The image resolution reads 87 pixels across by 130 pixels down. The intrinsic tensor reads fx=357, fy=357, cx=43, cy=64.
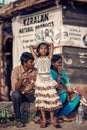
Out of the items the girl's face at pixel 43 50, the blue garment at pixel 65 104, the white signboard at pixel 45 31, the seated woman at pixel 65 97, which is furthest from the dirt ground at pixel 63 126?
the white signboard at pixel 45 31

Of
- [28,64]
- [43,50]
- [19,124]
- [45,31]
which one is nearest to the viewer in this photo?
[19,124]

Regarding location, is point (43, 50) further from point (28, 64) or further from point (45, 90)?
point (45, 90)

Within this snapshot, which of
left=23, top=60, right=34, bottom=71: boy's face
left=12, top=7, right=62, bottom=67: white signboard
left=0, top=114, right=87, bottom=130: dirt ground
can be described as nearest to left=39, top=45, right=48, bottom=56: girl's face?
left=23, top=60, right=34, bottom=71: boy's face

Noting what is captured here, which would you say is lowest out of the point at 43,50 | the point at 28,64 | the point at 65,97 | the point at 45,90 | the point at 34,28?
the point at 65,97

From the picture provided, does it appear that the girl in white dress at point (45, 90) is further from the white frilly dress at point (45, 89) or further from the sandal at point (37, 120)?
the sandal at point (37, 120)

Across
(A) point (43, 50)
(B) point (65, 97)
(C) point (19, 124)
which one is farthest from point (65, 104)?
(A) point (43, 50)

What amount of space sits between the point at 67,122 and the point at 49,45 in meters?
1.81

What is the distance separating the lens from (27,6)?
411 inches

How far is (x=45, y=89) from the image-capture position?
777cm

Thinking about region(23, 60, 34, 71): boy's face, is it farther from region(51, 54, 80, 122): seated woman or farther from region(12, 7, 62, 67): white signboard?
region(12, 7, 62, 67): white signboard

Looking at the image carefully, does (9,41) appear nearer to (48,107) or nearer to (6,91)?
(6,91)

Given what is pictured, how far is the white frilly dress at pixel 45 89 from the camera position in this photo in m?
7.76

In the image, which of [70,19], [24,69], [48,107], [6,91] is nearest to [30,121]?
[48,107]

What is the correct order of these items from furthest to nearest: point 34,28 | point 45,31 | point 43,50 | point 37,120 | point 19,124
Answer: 1. point 34,28
2. point 45,31
3. point 43,50
4. point 37,120
5. point 19,124
